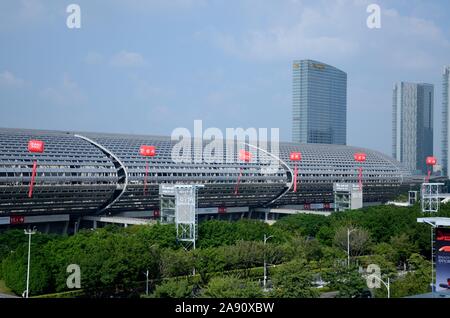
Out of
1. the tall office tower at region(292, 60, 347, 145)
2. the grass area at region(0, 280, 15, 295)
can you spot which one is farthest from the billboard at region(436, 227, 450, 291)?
the tall office tower at region(292, 60, 347, 145)

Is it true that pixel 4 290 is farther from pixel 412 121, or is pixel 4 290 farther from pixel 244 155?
pixel 412 121

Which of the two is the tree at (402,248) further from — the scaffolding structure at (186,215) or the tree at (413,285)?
the scaffolding structure at (186,215)

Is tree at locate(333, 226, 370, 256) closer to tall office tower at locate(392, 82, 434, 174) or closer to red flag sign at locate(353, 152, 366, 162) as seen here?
tall office tower at locate(392, 82, 434, 174)

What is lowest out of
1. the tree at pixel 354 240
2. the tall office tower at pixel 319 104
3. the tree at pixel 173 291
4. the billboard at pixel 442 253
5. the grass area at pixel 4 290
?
the grass area at pixel 4 290

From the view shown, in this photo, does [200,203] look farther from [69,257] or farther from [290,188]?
[69,257]

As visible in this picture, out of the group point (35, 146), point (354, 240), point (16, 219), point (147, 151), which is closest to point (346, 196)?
point (147, 151)

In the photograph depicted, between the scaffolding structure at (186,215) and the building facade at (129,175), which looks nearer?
the scaffolding structure at (186,215)

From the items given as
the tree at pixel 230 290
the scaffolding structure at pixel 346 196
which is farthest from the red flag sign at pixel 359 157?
the tree at pixel 230 290
